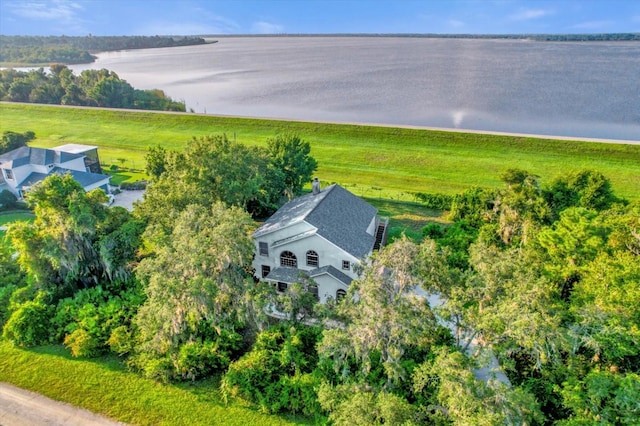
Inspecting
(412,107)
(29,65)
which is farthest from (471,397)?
(29,65)

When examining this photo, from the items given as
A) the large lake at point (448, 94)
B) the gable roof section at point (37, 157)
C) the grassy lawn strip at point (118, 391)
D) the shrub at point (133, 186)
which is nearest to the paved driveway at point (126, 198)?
the shrub at point (133, 186)

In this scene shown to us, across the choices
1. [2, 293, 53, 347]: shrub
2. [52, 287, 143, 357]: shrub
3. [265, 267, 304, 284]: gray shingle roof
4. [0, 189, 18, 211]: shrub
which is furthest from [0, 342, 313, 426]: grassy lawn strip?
[0, 189, 18, 211]: shrub

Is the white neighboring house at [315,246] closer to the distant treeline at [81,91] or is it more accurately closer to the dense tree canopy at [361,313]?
the dense tree canopy at [361,313]

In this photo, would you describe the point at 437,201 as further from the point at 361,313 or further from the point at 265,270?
the point at 361,313

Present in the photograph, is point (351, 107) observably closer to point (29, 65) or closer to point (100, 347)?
point (100, 347)

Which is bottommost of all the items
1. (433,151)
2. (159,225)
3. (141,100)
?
(159,225)

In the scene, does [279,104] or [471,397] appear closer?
[471,397]
